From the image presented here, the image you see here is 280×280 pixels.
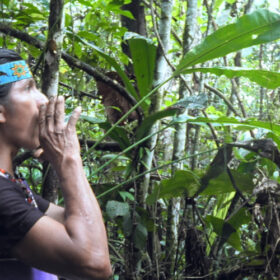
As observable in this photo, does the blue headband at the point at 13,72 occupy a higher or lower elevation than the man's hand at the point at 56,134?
higher

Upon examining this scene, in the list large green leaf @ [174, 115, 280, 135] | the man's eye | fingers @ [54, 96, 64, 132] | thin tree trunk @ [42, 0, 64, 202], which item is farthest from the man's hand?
large green leaf @ [174, 115, 280, 135]

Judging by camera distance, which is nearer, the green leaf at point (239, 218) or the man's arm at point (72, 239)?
the man's arm at point (72, 239)

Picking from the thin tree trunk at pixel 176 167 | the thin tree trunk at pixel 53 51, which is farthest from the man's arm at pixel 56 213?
the thin tree trunk at pixel 176 167

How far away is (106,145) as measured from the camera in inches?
133

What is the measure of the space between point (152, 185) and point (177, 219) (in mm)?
326

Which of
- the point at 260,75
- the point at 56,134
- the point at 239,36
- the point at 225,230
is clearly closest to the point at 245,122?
the point at 260,75

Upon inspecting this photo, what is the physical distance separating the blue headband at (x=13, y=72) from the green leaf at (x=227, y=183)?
143cm

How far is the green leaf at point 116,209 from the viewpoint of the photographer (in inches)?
101

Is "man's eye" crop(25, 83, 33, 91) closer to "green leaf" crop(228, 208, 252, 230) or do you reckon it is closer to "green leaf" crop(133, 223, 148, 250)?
"green leaf" crop(133, 223, 148, 250)

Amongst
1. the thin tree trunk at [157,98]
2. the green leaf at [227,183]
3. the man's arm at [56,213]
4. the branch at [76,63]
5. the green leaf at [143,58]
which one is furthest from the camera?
the thin tree trunk at [157,98]

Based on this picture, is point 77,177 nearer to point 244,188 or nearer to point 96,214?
point 96,214

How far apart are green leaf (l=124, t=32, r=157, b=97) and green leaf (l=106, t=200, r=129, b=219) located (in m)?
0.76

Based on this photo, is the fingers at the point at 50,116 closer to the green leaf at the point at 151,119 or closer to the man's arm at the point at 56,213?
the man's arm at the point at 56,213

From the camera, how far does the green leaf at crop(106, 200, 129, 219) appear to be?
2.56 meters
